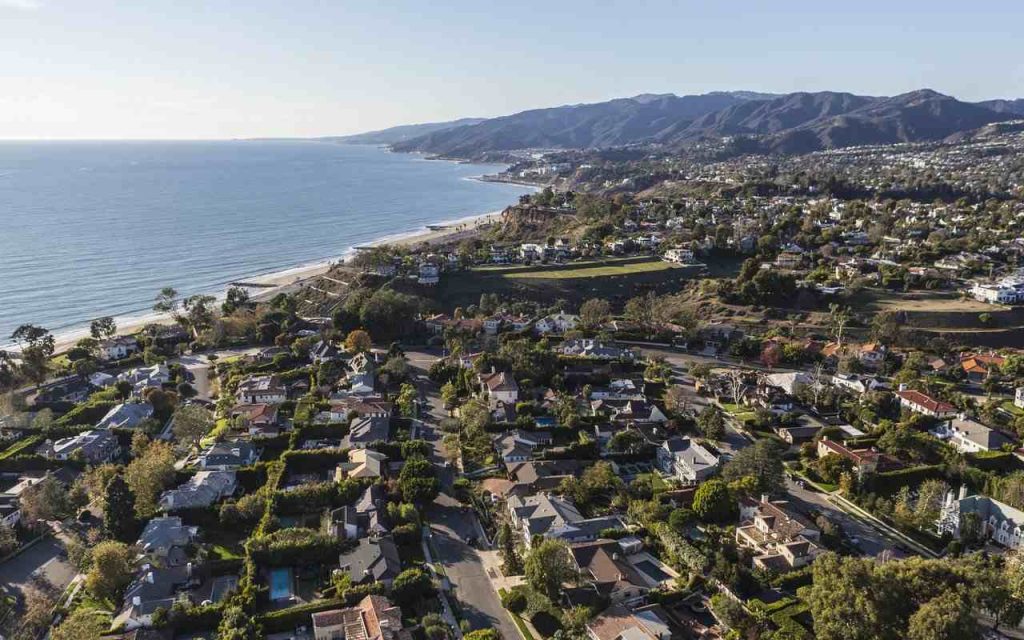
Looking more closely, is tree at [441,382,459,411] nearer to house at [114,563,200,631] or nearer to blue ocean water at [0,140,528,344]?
house at [114,563,200,631]

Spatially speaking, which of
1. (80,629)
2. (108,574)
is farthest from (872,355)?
(80,629)

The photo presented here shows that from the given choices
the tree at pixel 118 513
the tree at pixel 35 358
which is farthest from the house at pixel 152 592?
the tree at pixel 35 358

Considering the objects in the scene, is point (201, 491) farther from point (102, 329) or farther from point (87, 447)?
point (102, 329)

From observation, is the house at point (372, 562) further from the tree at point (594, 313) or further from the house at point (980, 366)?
the house at point (980, 366)

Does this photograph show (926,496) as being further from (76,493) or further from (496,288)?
(496,288)

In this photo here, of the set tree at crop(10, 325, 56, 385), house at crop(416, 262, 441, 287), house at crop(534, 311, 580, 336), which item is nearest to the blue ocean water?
tree at crop(10, 325, 56, 385)
